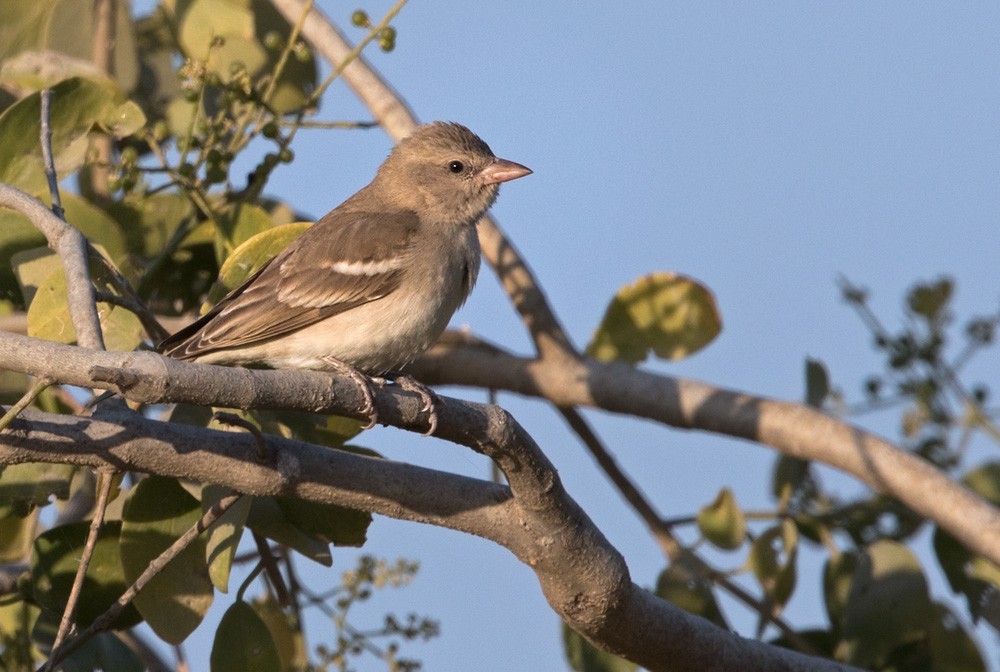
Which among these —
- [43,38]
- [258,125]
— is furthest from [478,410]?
[43,38]

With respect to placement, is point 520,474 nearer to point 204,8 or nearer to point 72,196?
point 72,196

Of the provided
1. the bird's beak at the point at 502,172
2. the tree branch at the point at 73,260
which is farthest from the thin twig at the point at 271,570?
the bird's beak at the point at 502,172

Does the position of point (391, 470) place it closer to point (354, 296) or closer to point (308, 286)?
point (354, 296)

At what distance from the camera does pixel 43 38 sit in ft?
17.9

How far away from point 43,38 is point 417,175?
1723 mm

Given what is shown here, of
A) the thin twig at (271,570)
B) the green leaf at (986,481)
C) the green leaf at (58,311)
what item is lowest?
the thin twig at (271,570)

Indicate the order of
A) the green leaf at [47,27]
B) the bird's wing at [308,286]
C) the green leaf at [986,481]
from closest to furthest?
the bird's wing at [308,286] < the green leaf at [47,27] < the green leaf at [986,481]

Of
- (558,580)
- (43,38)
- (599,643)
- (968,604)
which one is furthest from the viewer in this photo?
(43,38)

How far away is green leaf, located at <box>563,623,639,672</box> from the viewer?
4.57 meters

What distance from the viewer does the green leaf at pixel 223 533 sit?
374 cm

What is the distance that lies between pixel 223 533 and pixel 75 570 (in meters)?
0.54

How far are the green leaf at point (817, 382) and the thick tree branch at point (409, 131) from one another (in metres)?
1.10

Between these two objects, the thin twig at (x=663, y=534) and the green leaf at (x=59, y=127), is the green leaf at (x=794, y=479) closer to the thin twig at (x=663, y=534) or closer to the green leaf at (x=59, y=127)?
the thin twig at (x=663, y=534)

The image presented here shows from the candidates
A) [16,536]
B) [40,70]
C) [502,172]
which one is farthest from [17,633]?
[502,172]
